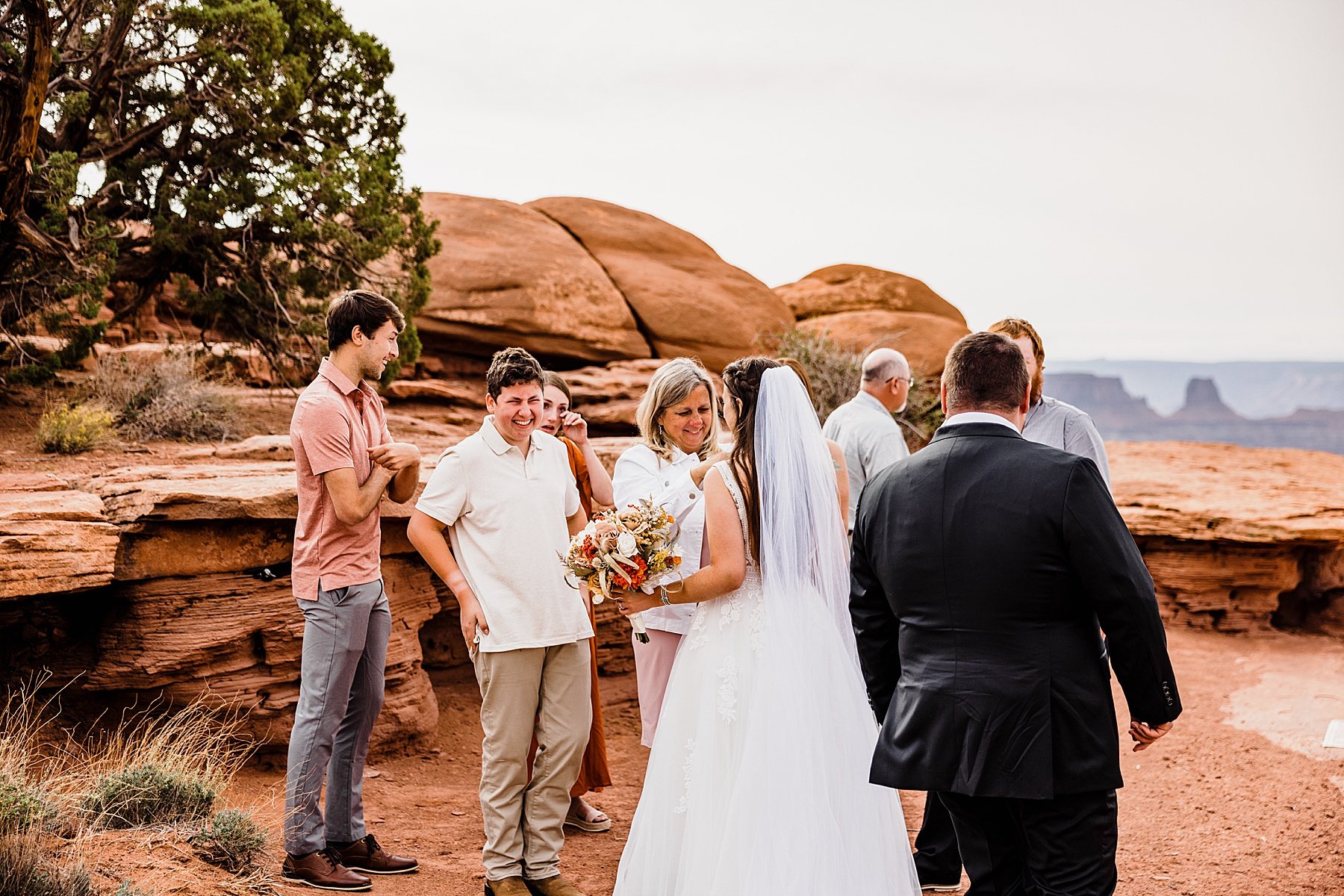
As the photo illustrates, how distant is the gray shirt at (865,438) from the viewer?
6.02 m

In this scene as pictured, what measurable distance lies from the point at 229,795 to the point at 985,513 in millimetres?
4836

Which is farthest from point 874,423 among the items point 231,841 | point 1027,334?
point 231,841

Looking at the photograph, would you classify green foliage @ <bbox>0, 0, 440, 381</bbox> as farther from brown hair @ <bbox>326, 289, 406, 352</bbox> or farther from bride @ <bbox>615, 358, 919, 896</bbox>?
bride @ <bbox>615, 358, 919, 896</bbox>

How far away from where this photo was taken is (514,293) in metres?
12.9

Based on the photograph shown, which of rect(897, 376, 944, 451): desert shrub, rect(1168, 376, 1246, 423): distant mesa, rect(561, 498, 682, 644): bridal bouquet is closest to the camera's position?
rect(561, 498, 682, 644): bridal bouquet

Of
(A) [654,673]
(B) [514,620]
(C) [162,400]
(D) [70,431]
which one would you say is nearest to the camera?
(B) [514,620]

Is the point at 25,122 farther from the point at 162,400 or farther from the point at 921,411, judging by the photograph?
the point at 921,411

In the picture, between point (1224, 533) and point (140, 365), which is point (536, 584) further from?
point (1224, 533)

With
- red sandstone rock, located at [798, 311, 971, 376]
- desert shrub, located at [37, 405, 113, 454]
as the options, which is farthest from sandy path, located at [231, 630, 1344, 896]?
red sandstone rock, located at [798, 311, 971, 376]

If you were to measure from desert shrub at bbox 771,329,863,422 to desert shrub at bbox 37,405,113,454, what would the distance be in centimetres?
950

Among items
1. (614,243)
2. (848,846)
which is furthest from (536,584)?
(614,243)

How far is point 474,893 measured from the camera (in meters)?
4.62

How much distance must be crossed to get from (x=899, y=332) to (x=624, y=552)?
550 inches

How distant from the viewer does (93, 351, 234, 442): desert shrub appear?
8.53 meters
